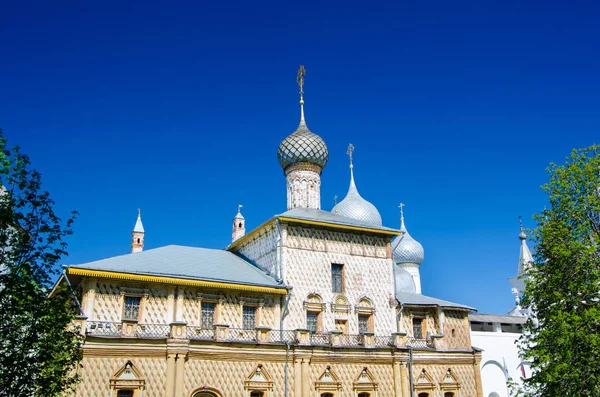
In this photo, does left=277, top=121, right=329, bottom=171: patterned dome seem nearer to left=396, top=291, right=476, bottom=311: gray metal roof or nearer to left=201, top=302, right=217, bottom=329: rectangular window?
left=396, top=291, right=476, bottom=311: gray metal roof

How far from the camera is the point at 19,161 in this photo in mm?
12922

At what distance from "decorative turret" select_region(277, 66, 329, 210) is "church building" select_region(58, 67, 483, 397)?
6cm

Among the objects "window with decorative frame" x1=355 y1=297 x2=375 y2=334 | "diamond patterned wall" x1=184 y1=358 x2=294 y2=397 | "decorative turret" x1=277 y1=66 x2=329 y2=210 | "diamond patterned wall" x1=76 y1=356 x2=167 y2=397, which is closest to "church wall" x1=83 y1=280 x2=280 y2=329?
"diamond patterned wall" x1=76 y1=356 x2=167 y2=397

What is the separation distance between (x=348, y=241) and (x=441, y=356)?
681cm

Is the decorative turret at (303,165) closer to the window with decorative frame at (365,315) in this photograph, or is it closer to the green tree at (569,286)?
the window with decorative frame at (365,315)

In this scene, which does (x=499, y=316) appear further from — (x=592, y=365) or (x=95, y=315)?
(x=95, y=315)

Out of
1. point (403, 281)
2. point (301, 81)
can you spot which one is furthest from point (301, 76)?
point (403, 281)

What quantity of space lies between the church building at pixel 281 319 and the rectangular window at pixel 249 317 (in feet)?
0.14

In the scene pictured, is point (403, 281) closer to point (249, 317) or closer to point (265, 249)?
point (265, 249)

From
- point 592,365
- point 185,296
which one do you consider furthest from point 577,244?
point 185,296

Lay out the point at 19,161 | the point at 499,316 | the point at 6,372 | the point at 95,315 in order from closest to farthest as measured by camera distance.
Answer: the point at 6,372
the point at 19,161
the point at 95,315
the point at 499,316

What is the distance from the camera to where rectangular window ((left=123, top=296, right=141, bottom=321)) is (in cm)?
2200

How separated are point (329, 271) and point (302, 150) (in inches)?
296

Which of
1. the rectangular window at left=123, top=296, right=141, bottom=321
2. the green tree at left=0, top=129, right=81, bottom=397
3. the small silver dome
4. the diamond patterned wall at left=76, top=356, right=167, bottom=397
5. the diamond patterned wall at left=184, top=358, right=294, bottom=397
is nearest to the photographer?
the green tree at left=0, top=129, right=81, bottom=397
